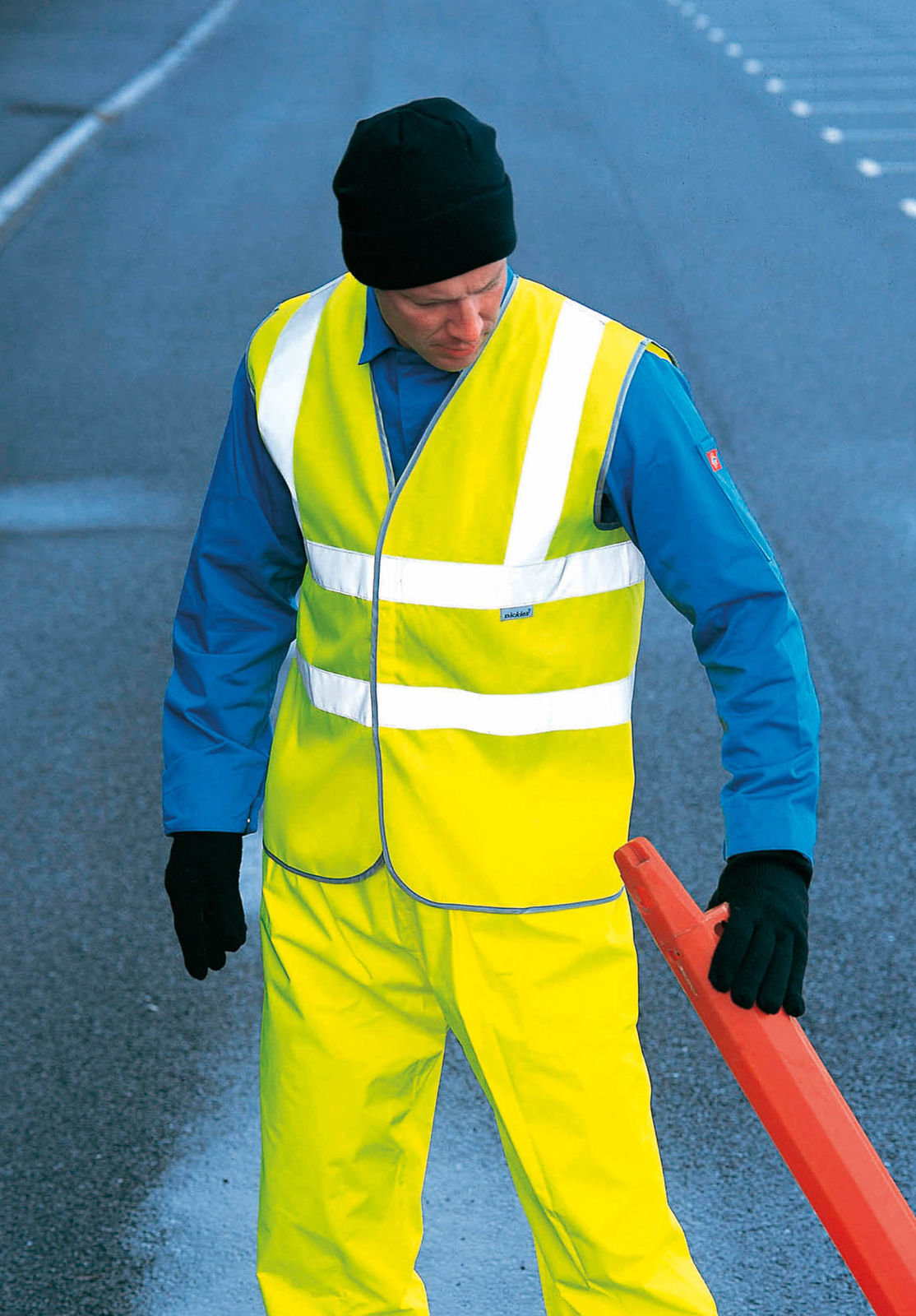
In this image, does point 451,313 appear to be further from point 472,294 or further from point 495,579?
point 495,579

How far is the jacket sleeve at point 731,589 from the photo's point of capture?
2064 mm

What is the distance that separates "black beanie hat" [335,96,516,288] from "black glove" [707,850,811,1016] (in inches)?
35.2

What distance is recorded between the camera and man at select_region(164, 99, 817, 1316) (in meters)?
2.07

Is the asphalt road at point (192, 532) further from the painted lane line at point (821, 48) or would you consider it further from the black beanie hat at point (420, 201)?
the painted lane line at point (821, 48)

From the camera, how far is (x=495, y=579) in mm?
2107

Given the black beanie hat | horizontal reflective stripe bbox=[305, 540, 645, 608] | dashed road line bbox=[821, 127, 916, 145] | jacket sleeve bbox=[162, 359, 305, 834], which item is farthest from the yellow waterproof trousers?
dashed road line bbox=[821, 127, 916, 145]

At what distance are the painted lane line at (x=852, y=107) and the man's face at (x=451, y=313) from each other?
13.3 meters

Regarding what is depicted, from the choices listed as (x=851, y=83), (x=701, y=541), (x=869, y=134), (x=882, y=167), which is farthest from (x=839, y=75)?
(x=701, y=541)

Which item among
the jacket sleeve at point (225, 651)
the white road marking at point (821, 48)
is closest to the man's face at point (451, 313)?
the jacket sleeve at point (225, 651)

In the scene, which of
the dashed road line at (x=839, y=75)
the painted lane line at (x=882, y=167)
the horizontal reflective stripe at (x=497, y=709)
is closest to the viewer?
the horizontal reflective stripe at (x=497, y=709)

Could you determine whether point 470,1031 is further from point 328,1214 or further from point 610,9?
point 610,9

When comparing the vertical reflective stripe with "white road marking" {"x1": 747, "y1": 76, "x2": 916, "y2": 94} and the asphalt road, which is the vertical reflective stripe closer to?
the asphalt road

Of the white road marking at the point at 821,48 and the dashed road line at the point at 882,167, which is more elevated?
the dashed road line at the point at 882,167

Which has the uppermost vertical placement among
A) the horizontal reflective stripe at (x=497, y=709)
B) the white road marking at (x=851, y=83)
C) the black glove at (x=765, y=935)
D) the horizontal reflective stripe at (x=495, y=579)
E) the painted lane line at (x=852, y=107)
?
the horizontal reflective stripe at (x=495, y=579)
